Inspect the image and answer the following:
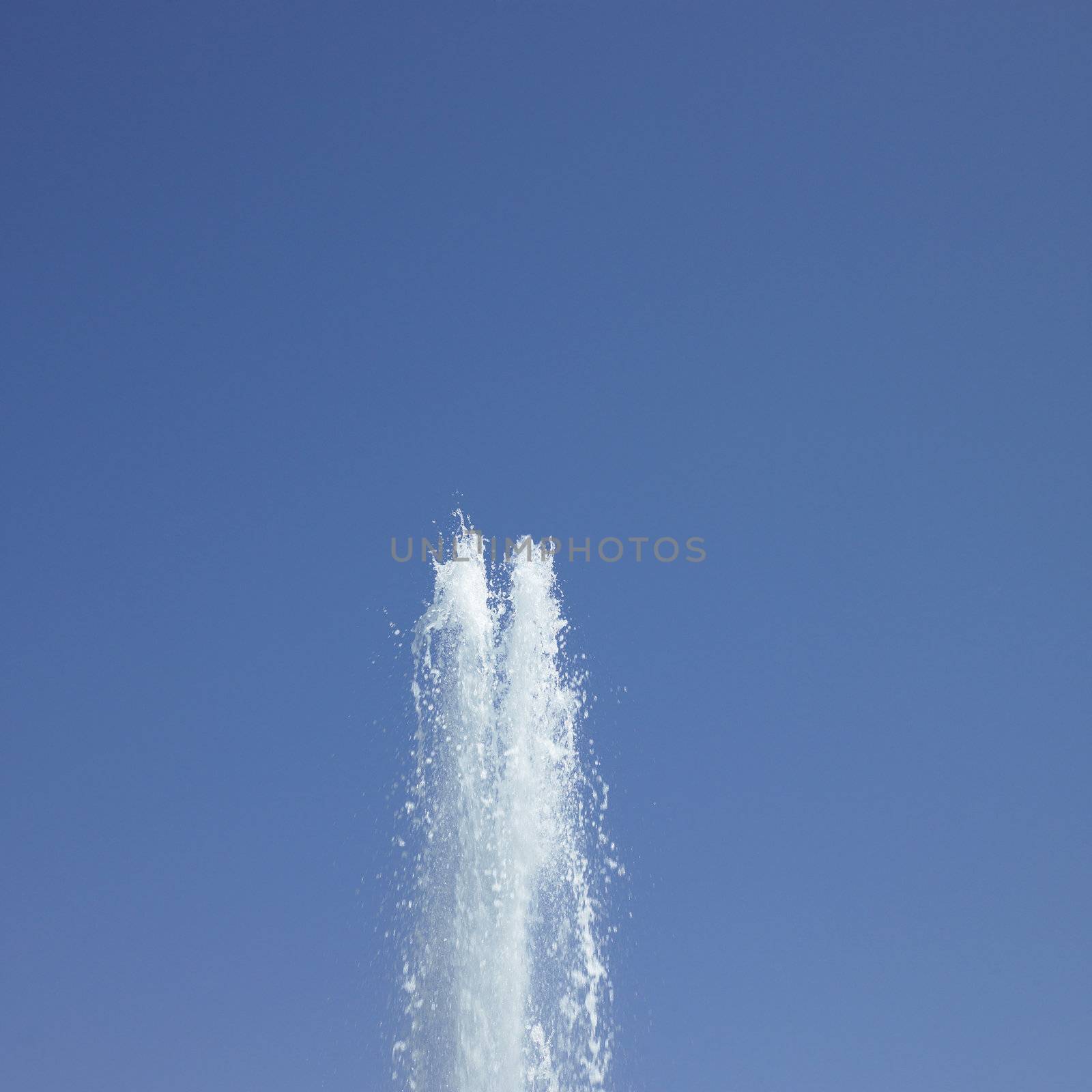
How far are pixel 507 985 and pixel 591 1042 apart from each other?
1.42 metres

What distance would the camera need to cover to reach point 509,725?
19516 millimetres

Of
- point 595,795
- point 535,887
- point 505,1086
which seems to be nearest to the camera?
point 505,1086

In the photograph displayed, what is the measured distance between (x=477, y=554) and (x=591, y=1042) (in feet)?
22.5

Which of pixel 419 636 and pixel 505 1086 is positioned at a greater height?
pixel 419 636

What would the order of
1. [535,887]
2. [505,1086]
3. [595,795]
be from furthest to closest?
[595,795], [535,887], [505,1086]

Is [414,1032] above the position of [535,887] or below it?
below

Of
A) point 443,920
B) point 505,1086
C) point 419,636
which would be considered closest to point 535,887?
point 443,920

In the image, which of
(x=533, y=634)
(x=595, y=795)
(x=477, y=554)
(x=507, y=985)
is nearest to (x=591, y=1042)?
(x=507, y=985)

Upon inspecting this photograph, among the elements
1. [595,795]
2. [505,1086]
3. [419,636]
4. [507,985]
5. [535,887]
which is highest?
[419,636]

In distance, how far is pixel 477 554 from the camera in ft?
67.7

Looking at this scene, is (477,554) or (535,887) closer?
(535,887)

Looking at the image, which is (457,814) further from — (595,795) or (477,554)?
(477,554)

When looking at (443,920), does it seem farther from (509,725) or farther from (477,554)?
(477,554)

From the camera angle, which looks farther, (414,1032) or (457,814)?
(457,814)
